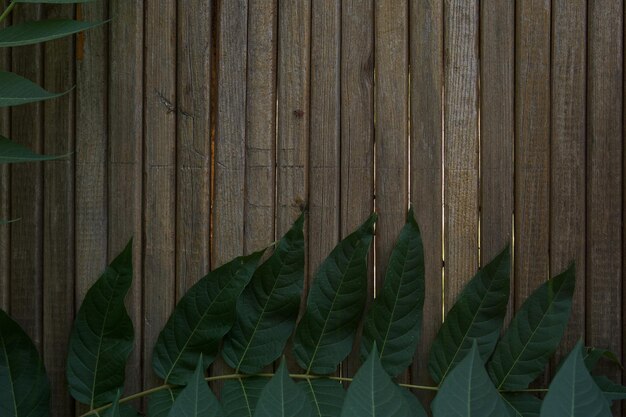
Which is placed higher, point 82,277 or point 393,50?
point 393,50

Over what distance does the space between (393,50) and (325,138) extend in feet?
0.56

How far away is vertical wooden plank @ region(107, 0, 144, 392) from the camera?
0.96m

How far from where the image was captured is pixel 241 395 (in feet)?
2.95

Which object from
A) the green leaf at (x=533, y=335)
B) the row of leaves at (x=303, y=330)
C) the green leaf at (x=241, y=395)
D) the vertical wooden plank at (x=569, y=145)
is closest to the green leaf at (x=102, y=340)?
the row of leaves at (x=303, y=330)

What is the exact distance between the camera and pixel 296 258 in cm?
92

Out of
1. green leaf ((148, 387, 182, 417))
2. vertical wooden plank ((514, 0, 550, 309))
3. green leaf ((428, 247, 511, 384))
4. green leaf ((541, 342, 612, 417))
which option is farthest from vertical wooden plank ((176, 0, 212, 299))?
green leaf ((541, 342, 612, 417))

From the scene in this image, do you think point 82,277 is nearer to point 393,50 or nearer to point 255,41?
point 255,41

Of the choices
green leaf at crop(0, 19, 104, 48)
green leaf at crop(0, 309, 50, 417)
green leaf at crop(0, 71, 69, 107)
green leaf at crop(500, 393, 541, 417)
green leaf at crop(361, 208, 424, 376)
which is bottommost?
green leaf at crop(500, 393, 541, 417)

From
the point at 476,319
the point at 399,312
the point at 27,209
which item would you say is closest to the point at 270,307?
the point at 399,312

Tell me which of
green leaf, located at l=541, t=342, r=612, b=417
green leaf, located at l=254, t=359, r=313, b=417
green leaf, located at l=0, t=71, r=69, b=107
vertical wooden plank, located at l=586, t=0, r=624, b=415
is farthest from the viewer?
vertical wooden plank, located at l=586, t=0, r=624, b=415

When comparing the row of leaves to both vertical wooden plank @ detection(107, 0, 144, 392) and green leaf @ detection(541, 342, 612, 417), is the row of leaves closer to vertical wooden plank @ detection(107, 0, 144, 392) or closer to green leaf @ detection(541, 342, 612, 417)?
vertical wooden plank @ detection(107, 0, 144, 392)

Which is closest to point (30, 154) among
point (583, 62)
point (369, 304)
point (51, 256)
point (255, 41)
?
point (51, 256)

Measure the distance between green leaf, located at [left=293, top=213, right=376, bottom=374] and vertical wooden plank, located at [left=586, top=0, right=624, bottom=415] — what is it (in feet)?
1.16

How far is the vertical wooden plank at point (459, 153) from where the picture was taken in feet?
3.14
